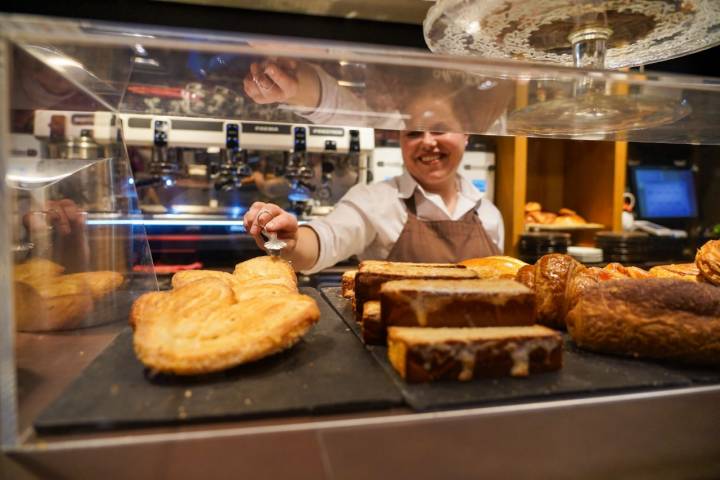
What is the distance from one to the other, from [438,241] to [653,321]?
1.98 meters

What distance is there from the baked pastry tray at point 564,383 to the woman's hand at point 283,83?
1.99 feet

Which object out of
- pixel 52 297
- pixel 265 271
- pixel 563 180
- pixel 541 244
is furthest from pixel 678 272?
pixel 563 180

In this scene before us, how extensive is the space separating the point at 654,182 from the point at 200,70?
16.8 ft

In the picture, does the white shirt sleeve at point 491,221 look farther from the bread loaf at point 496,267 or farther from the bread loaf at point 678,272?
the bread loaf at point 678,272

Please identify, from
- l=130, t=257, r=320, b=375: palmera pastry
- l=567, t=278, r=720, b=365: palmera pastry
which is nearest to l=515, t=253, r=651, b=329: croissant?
l=567, t=278, r=720, b=365: palmera pastry

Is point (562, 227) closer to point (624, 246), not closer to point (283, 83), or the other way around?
point (624, 246)

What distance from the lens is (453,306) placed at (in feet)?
3.13

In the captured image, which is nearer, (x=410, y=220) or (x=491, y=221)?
(x=410, y=220)

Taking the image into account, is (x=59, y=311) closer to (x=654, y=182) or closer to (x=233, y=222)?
(x=233, y=222)

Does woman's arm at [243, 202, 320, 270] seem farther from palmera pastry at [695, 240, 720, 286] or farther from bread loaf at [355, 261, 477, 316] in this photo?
palmera pastry at [695, 240, 720, 286]

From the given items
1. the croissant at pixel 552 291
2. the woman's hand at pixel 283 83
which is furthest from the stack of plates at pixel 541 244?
the woman's hand at pixel 283 83

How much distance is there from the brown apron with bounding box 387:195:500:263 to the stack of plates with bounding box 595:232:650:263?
166 cm

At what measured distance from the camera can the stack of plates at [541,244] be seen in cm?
399

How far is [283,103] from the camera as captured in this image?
1.08 m
